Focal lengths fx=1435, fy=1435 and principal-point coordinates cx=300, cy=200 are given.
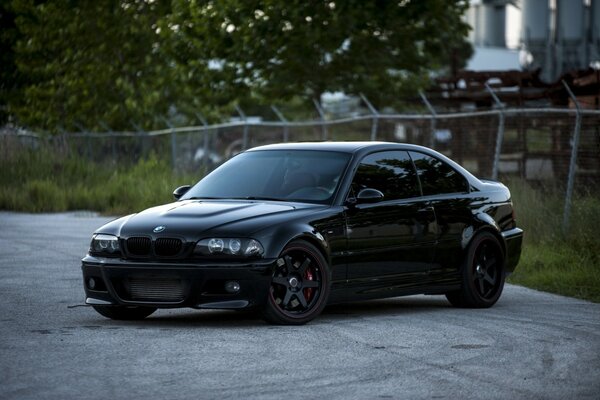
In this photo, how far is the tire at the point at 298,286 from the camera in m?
10.1

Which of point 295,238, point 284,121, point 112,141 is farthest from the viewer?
point 112,141

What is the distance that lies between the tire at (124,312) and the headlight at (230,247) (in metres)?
A: 1.04

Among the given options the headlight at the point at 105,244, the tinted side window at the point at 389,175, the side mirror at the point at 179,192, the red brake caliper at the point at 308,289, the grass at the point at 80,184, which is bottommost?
the grass at the point at 80,184

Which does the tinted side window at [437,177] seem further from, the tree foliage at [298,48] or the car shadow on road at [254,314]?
the tree foliage at [298,48]

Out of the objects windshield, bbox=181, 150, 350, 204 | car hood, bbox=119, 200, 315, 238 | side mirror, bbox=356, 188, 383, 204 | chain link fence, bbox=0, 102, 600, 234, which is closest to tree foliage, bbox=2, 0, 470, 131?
chain link fence, bbox=0, 102, 600, 234

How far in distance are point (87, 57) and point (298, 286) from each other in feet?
108

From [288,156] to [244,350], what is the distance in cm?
290

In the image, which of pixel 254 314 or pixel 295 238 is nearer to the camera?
pixel 295 238

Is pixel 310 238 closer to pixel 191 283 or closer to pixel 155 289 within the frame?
pixel 191 283

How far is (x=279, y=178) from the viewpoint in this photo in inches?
445

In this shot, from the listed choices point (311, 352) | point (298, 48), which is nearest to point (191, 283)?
point (311, 352)

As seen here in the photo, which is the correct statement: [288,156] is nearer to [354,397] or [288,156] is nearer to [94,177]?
[354,397]

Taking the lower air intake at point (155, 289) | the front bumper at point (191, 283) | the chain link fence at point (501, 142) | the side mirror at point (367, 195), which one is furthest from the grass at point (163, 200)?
the lower air intake at point (155, 289)

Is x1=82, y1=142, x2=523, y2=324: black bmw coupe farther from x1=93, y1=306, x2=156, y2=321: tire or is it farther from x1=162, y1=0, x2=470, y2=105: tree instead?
x1=162, y1=0, x2=470, y2=105: tree
